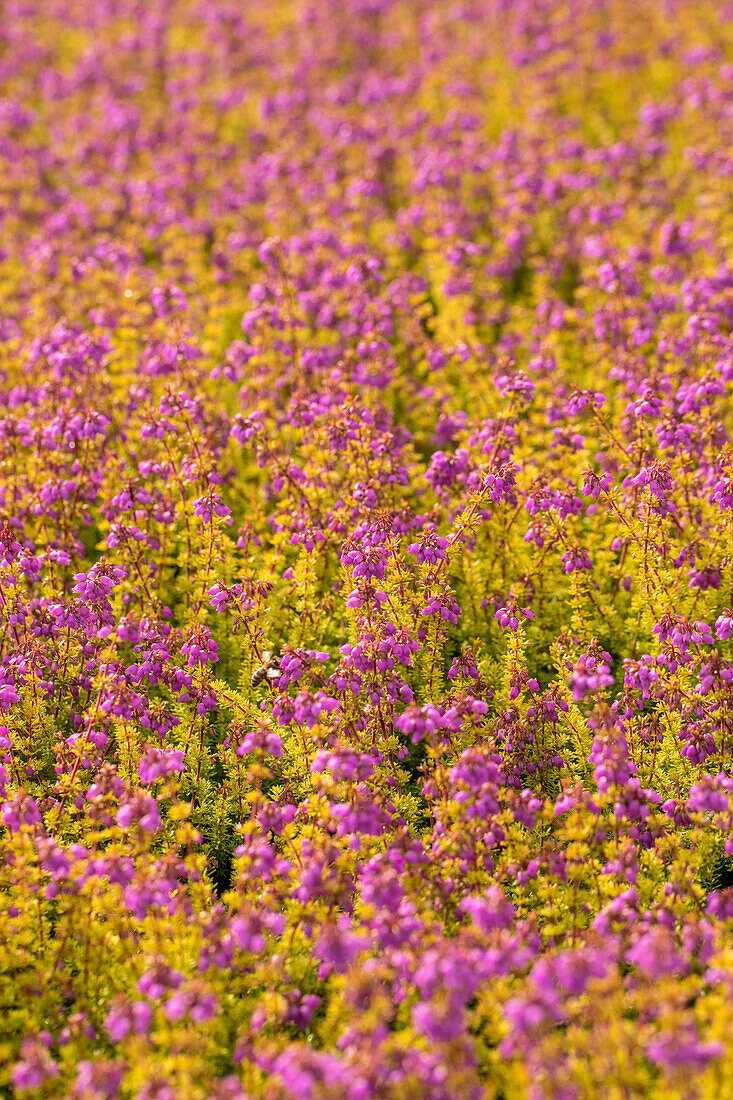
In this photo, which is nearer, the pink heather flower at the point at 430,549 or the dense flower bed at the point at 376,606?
the dense flower bed at the point at 376,606

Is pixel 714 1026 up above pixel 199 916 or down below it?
below

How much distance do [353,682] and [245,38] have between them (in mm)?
15552

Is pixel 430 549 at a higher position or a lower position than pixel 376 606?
higher

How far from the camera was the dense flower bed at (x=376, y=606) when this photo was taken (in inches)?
202

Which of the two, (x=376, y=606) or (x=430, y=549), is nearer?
(x=430, y=549)

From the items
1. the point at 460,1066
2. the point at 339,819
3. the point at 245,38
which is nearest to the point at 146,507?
the point at 339,819

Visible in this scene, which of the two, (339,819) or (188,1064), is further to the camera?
(339,819)

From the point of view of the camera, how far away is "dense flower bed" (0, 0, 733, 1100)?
513 cm

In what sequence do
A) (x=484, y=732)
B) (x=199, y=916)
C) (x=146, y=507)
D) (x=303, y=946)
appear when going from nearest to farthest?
(x=199, y=916)
(x=303, y=946)
(x=484, y=732)
(x=146, y=507)

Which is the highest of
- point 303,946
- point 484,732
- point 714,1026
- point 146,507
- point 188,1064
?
point 146,507

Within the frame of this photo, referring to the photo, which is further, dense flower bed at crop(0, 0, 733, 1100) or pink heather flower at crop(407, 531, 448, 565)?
pink heather flower at crop(407, 531, 448, 565)

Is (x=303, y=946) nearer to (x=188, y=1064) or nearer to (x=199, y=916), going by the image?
(x=199, y=916)

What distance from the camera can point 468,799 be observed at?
18.4 ft

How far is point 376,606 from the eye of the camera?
6.91 m
